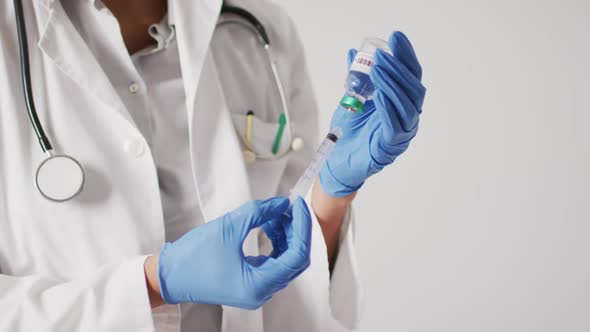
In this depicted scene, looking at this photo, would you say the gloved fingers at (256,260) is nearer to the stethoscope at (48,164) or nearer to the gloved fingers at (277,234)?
the gloved fingers at (277,234)

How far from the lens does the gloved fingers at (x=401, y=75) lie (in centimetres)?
72

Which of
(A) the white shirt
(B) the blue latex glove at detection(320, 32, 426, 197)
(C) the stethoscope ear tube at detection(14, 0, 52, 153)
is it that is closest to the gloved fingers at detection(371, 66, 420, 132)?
(B) the blue latex glove at detection(320, 32, 426, 197)

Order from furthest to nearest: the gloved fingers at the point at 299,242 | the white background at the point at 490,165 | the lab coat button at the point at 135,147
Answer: the white background at the point at 490,165 < the lab coat button at the point at 135,147 < the gloved fingers at the point at 299,242

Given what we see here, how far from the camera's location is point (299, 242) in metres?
0.70

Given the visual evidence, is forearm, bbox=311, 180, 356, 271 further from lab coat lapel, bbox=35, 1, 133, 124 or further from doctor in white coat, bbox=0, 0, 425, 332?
lab coat lapel, bbox=35, 1, 133, 124

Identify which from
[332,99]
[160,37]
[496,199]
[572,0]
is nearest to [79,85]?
[160,37]

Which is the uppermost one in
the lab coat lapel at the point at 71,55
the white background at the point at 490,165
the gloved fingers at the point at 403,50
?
the lab coat lapel at the point at 71,55

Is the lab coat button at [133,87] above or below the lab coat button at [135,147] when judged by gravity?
above

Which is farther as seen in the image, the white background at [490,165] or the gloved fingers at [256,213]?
the white background at [490,165]

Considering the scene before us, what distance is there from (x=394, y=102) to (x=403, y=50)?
72mm

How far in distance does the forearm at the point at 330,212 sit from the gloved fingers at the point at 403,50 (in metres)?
0.23

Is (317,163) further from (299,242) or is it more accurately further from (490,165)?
(490,165)

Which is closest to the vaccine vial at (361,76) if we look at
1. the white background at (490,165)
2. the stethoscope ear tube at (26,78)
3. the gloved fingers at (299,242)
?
the gloved fingers at (299,242)

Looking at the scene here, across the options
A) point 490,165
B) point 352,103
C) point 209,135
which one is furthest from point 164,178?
point 490,165
